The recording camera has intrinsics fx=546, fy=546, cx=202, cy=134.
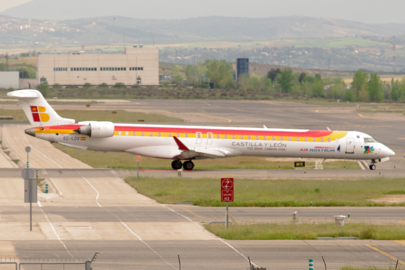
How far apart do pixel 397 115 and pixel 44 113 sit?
7745 cm

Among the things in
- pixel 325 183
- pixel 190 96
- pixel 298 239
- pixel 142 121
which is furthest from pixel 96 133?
pixel 190 96

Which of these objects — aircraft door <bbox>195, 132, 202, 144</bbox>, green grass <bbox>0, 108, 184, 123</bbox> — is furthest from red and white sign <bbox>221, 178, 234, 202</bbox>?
green grass <bbox>0, 108, 184, 123</bbox>

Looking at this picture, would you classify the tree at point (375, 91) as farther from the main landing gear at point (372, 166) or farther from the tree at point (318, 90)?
the main landing gear at point (372, 166)

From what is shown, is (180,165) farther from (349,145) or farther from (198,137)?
(349,145)

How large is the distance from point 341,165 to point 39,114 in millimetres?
27616

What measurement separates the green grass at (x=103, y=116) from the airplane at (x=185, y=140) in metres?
39.6

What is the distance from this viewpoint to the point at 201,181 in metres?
39.7

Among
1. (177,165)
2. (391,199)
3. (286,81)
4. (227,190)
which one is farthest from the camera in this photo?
(286,81)

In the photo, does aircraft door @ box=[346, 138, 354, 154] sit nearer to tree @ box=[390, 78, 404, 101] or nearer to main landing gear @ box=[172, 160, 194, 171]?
main landing gear @ box=[172, 160, 194, 171]

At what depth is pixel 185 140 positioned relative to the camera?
45.7 metres

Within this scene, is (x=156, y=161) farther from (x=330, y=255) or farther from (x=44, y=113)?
(x=330, y=255)

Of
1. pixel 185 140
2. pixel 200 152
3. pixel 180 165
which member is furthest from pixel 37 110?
pixel 200 152

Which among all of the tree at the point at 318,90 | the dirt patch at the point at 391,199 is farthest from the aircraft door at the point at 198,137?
the tree at the point at 318,90

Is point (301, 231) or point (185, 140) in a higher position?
point (185, 140)
